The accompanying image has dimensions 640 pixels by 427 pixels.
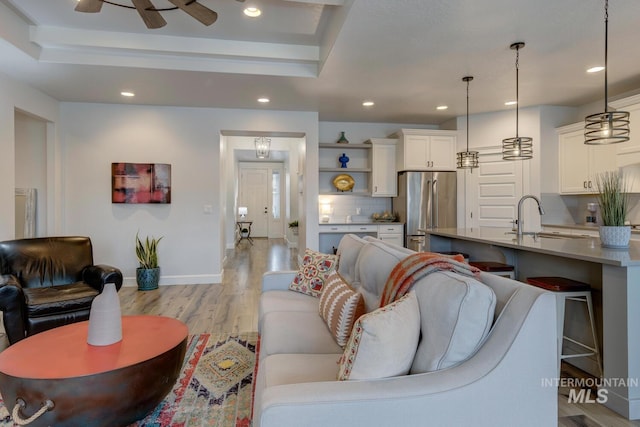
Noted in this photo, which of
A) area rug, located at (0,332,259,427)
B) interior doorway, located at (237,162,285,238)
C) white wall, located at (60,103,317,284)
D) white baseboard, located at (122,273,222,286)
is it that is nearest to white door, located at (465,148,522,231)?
white wall, located at (60,103,317,284)

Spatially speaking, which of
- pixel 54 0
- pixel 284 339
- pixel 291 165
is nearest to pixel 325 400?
pixel 284 339

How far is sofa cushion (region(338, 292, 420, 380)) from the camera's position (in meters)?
1.14

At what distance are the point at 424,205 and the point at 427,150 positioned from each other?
0.88 m

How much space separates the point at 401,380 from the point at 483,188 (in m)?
5.04

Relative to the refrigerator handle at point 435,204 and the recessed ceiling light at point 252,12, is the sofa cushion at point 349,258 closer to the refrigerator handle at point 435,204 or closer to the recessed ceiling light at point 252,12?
the recessed ceiling light at point 252,12

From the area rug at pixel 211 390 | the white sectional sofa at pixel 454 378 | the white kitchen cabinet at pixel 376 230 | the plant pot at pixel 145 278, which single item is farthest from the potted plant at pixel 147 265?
the white sectional sofa at pixel 454 378

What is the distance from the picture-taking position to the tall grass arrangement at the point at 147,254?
15.6 feet

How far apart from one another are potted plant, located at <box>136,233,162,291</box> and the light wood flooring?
12cm

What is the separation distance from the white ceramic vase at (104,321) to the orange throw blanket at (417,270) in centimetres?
144

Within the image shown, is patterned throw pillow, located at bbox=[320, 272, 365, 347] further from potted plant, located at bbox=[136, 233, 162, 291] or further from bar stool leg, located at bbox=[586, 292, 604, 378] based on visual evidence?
potted plant, located at bbox=[136, 233, 162, 291]

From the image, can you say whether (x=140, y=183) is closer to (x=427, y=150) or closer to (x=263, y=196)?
(x=427, y=150)

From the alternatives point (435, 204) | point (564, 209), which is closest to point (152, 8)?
point (435, 204)

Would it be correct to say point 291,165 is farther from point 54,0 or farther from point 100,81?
point 54,0

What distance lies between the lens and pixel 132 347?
1820 millimetres
